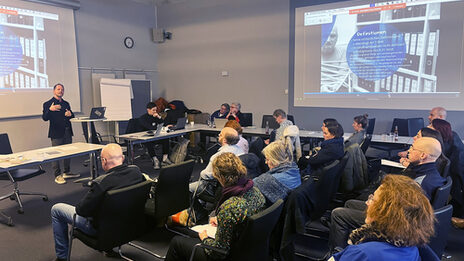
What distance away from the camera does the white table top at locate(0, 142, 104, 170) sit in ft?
11.9

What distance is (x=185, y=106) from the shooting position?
9773 mm

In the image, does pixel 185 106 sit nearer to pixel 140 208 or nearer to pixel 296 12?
pixel 296 12

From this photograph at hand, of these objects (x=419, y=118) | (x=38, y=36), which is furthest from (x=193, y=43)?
(x=419, y=118)

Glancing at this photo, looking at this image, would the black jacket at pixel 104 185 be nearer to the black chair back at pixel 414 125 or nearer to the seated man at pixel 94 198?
the seated man at pixel 94 198

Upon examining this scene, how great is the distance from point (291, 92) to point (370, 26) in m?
2.31

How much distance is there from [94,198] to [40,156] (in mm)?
2183

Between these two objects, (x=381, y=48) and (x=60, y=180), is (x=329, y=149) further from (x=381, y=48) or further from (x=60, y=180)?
(x=60, y=180)

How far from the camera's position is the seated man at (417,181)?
254 cm

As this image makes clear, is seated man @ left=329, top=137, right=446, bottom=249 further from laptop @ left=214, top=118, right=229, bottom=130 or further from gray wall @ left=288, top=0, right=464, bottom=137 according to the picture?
gray wall @ left=288, top=0, right=464, bottom=137

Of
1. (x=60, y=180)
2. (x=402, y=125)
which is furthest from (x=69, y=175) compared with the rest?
(x=402, y=125)

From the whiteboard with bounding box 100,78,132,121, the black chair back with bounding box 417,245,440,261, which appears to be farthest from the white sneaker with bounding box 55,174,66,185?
the black chair back with bounding box 417,245,440,261

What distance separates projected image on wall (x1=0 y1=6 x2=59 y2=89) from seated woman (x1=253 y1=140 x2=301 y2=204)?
247 inches

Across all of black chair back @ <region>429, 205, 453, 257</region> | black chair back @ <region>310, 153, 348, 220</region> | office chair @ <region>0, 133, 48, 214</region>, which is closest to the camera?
black chair back @ <region>429, 205, 453, 257</region>

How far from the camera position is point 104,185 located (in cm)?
251
